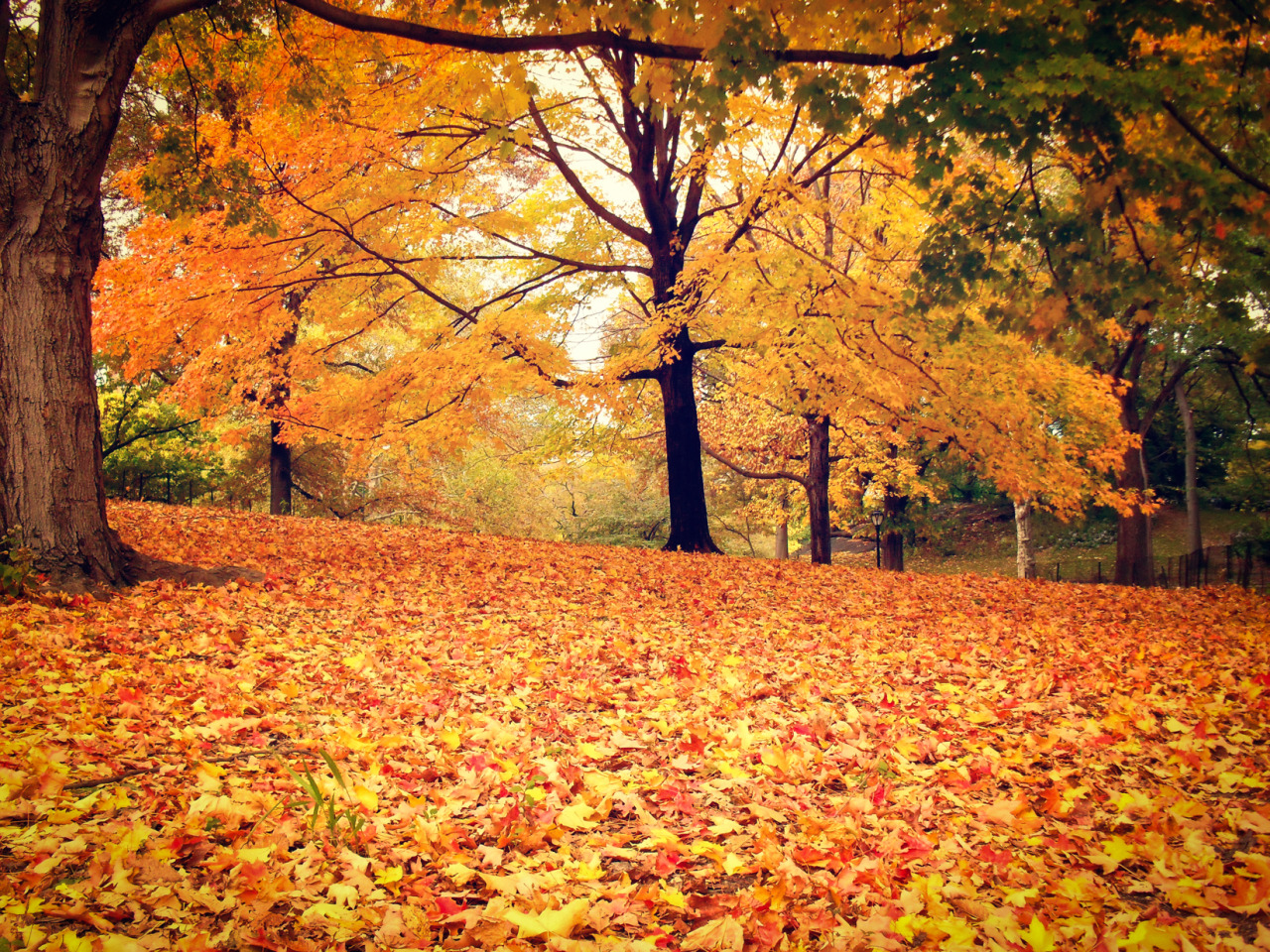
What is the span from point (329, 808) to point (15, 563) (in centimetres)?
409

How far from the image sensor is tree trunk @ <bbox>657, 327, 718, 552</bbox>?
11484 mm

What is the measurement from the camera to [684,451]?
11.4 metres

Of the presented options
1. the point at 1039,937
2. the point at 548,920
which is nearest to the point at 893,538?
the point at 1039,937

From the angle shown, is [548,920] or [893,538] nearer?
[548,920]

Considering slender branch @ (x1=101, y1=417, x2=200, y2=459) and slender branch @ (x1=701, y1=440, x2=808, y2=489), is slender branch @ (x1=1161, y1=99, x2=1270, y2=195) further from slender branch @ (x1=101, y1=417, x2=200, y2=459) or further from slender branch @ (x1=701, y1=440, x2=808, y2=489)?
slender branch @ (x1=101, y1=417, x2=200, y2=459)

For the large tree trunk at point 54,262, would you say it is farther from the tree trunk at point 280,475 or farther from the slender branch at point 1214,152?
the tree trunk at point 280,475

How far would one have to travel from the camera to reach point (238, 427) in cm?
1524

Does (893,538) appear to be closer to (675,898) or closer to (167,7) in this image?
(167,7)

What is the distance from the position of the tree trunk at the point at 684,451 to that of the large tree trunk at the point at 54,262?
24.9 ft

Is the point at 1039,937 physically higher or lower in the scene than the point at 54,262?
lower

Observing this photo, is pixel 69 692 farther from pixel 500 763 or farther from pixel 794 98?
pixel 794 98

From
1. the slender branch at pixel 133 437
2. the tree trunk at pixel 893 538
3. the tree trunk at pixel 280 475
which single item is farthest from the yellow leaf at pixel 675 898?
the tree trunk at pixel 893 538

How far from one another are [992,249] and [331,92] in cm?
692

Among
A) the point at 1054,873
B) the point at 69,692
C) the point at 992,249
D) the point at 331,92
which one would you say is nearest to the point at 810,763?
the point at 1054,873
